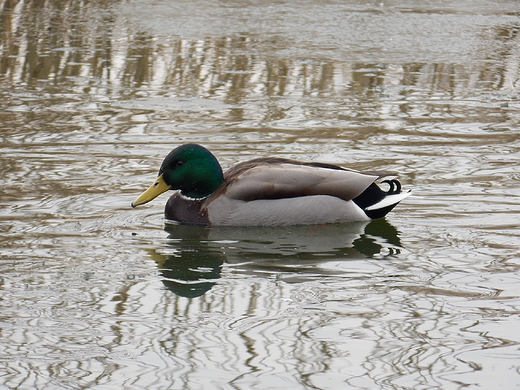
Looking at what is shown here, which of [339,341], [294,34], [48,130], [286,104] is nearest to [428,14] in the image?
[294,34]

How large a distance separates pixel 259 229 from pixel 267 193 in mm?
241

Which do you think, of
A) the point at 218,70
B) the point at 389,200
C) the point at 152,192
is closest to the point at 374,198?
the point at 389,200

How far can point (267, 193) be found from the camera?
6566 mm

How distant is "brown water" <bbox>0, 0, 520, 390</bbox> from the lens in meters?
4.27

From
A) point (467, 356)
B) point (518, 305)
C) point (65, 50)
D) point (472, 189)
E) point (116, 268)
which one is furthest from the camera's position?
point (65, 50)

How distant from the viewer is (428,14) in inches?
529

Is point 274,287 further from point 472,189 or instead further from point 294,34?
point 294,34

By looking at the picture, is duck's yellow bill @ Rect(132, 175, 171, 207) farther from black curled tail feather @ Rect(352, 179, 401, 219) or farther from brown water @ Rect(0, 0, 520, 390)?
black curled tail feather @ Rect(352, 179, 401, 219)

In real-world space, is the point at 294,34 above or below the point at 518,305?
above

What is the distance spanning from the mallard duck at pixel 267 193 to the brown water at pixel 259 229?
120 millimetres

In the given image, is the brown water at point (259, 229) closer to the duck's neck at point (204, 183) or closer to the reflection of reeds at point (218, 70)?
the reflection of reeds at point (218, 70)

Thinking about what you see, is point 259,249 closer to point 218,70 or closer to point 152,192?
point 152,192

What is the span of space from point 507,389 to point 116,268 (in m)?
2.44

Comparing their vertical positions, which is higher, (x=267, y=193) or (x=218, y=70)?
(x=218, y=70)
